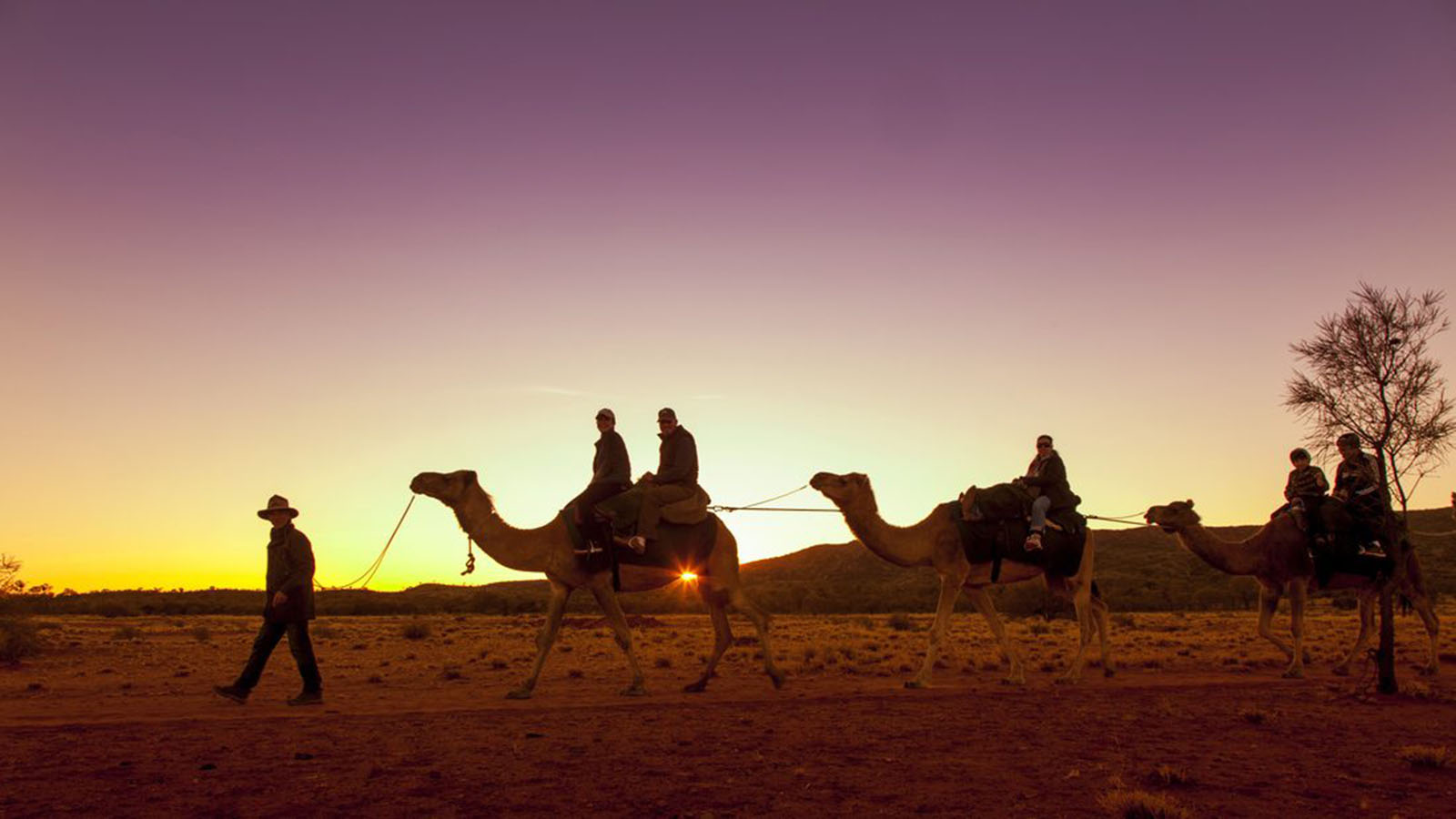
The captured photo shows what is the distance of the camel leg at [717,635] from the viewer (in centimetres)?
1380

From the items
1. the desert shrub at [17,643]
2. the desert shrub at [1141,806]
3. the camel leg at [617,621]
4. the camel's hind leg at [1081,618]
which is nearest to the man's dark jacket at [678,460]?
the camel leg at [617,621]

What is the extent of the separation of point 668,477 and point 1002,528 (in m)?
5.04

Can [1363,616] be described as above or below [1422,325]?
below

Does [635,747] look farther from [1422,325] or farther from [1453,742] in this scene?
[1422,325]

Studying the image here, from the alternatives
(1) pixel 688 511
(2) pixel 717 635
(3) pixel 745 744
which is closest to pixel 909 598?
(2) pixel 717 635

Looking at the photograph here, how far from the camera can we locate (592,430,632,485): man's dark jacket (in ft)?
43.7

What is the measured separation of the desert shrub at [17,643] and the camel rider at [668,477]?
708 inches

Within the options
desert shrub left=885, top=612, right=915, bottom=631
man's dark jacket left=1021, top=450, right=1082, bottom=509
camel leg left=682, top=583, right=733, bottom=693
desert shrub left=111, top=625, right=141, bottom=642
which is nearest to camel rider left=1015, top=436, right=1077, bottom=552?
man's dark jacket left=1021, top=450, right=1082, bottom=509

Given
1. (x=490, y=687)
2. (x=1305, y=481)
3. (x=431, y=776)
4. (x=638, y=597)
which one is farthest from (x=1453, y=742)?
(x=638, y=597)

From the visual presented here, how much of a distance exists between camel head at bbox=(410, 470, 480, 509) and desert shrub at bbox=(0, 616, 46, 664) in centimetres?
1548

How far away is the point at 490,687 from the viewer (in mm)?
15102

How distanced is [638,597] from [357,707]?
50354mm

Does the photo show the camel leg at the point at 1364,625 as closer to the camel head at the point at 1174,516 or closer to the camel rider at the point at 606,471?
the camel head at the point at 1174,516

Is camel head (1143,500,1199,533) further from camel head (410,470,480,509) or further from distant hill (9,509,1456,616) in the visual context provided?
distant hill (9,509,1456,616)
